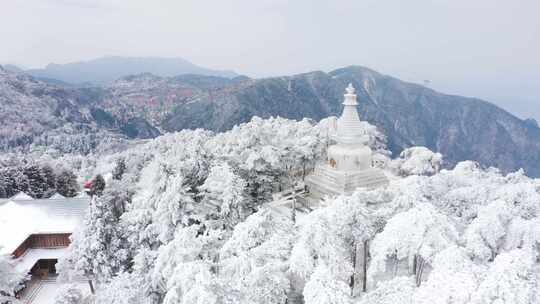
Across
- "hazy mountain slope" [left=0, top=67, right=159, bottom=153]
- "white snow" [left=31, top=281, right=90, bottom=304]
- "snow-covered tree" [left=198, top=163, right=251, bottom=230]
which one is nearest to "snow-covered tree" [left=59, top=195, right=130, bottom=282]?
"white snow" [left=31, top=281, right=90, bottom=304]

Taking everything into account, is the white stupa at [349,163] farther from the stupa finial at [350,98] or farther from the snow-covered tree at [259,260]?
→ the snow-covered tree at [259,260]

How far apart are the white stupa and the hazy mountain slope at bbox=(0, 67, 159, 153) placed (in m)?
111

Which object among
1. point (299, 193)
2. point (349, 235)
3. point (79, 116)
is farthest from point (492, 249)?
point (79, 116)

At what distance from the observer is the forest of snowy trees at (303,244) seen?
35.5ft

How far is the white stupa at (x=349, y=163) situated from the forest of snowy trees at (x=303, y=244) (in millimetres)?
5054

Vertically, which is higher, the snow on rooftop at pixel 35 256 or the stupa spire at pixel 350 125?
the stupa spire at pixel 350 125

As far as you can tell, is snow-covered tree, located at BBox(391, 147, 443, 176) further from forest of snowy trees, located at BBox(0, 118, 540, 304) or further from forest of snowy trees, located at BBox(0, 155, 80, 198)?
forest of snowy trees, located at BBox(0, 155, 80, 198)

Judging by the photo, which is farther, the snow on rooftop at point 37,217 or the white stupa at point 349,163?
the white stupa at point 349,163

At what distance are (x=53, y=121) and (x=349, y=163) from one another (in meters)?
145

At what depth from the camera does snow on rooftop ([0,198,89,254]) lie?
2727 cm

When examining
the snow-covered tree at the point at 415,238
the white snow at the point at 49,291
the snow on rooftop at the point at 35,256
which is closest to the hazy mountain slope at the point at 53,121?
the snow on rooftop at the point at 35,256

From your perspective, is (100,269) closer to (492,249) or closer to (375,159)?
(492,249)

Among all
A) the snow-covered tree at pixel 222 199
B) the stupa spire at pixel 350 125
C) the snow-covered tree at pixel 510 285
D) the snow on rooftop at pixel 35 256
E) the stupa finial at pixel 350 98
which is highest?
the stupa finial at pixel 350 98

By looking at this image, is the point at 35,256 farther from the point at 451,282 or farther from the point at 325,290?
the point at 451,282
